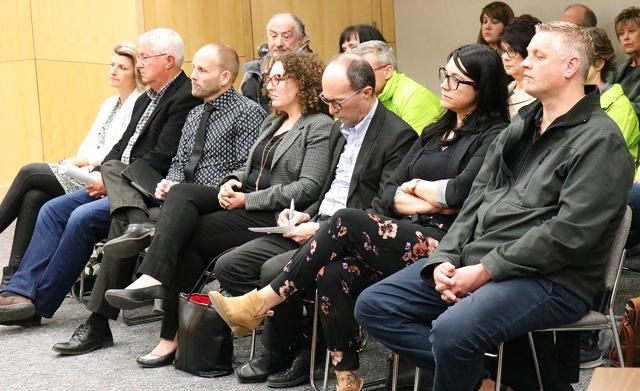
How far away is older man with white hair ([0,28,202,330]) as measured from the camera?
448 centimetres

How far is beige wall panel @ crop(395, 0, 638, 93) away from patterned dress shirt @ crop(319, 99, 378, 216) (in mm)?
3228

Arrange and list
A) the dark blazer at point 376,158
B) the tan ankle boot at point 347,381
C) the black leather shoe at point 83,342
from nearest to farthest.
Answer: the tan ankle boot at point 347,381
the dark blazer at point 376,158
the black leather shoe at point 83,342

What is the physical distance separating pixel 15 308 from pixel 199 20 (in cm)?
339

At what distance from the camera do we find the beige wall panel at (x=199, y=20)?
23.4 feet

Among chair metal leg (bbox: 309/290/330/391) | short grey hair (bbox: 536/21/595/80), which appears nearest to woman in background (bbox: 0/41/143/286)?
chair metal leg (bbox: 309/290/330/391)

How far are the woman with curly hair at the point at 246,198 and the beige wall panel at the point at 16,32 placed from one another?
4.00 meters

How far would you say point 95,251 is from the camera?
15.0ft

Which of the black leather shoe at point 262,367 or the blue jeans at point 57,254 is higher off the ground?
the blue jeans at point 57,254

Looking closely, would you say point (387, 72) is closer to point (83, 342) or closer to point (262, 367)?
Answer: point (262, 367)

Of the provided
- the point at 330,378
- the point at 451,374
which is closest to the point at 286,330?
the point at 330,378

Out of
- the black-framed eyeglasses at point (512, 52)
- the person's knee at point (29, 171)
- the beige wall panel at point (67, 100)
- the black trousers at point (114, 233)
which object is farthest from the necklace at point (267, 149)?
the beige wall panel at point (67, 100)

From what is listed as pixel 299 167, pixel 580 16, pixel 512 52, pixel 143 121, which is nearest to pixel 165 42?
pixel 143 121

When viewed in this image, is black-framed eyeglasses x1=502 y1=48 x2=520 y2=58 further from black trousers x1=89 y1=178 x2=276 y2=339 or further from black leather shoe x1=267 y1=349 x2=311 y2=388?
black leather shoe x1=267 y1=349 x2=311 y2=388

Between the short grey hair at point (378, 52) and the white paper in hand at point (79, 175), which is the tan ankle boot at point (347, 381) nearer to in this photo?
the short grey hair at point (378, 52)
